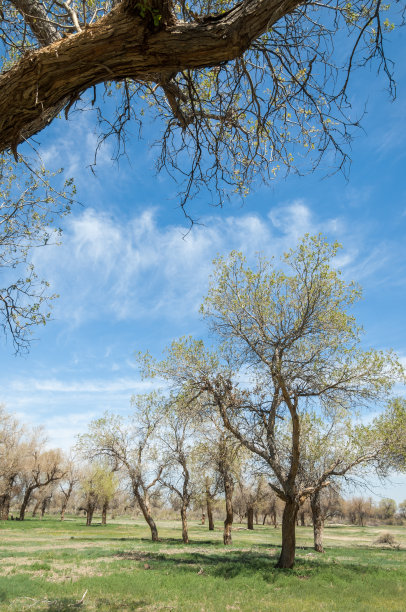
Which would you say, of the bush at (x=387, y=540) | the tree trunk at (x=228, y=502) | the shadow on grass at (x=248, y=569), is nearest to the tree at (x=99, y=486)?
the tree trunk at (x=228, y=502)

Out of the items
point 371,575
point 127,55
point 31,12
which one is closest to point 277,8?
point 127,55

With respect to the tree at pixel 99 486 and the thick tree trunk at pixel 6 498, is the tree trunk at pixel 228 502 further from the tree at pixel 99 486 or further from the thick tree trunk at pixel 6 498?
the thick tree trunk at pixel 6 498

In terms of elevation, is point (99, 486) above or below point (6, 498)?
above

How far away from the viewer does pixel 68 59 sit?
2.74 meters

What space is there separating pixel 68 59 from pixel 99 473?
58.3 meters

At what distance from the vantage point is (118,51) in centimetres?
278

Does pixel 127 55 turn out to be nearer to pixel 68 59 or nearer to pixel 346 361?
pixel 68 59

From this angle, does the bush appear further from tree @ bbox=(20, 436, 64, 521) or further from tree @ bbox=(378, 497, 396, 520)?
tree @ bbox=(378, 497, 396, 520)

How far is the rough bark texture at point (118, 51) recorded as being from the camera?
8.98ft

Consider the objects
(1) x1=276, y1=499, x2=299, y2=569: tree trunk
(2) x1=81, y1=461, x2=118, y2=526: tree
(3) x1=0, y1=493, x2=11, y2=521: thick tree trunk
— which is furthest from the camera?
(3) x1=0, y1=493, x2=11, y2=521: thick tree trunk

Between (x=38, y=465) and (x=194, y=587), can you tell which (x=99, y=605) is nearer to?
(x=194, y=587)

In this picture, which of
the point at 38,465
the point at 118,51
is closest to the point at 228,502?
the point at 118,51

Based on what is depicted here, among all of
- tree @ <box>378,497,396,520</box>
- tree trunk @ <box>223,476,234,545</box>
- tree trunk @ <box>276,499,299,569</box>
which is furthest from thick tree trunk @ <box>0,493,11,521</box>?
tree @ <box>378,497,396,520</box>

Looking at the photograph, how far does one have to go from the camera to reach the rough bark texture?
2738 mm
